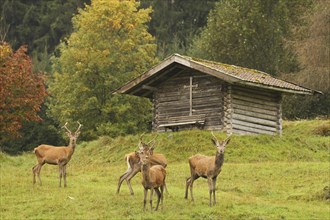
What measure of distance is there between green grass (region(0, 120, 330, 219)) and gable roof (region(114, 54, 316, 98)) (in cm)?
223

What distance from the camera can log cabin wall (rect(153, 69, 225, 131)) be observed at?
3700cm

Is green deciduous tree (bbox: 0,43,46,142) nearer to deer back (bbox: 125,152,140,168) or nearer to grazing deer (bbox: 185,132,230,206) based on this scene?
deer back (bbox: 125,152,140,168)

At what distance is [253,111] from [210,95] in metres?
2.14

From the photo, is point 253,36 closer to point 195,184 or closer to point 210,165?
point 195,184

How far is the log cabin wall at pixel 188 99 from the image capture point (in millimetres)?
37000

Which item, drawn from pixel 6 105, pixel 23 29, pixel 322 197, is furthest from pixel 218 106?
pixel 23 29

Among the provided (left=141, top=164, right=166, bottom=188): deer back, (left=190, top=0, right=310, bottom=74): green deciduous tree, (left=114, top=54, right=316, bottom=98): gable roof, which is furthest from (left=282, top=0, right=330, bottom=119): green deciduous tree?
(left=141, top=164, right=166, bottom=188): deer back

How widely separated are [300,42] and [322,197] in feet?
96.6

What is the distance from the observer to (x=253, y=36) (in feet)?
198

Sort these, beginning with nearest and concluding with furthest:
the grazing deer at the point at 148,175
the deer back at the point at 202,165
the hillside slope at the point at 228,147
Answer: the grazing deer at the point at 148,175, the deer back at the point at 202,165, the hillside slope at the point at 228,147

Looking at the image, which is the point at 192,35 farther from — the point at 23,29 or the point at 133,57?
the point at 133,57

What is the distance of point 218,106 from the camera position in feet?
121

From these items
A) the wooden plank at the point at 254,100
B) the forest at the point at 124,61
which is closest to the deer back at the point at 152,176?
the wooden plank at the point at 254,100

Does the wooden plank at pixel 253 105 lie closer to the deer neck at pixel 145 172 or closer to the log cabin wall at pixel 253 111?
the log cabin wall at pixel 253 111
